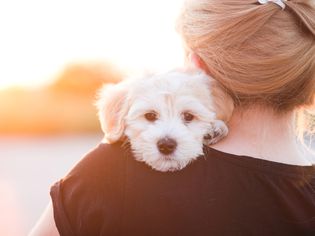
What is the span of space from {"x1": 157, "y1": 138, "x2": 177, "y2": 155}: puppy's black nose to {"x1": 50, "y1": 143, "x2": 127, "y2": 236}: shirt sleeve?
0.26m

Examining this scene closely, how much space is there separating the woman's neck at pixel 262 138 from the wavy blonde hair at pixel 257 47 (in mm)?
39

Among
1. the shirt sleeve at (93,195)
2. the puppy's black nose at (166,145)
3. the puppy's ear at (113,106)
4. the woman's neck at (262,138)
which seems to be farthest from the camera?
the puppy's ear at (113,106)

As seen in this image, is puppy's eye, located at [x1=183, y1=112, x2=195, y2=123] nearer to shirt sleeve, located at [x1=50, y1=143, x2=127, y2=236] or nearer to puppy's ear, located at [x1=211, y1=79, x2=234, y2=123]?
puppy's ear, located at [x1=211, y1=79, x2=234, y2=123]

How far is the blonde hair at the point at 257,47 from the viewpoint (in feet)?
7.86

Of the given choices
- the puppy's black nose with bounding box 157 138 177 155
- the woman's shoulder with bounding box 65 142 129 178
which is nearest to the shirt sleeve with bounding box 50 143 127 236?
the woman's shoulder with bounding box 65 142 129 178

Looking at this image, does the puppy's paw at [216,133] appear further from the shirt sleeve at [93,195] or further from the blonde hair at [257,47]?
the shirt sleeve at [93,195]

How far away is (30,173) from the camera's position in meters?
11.0

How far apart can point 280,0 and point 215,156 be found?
61 centimetres

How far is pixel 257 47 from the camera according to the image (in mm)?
2396

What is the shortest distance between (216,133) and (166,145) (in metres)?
0.22

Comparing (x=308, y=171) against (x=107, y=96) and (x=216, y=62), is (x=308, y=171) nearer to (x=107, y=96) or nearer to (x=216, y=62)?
(x=216, y=62)

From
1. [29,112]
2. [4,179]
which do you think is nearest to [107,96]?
[4,179]

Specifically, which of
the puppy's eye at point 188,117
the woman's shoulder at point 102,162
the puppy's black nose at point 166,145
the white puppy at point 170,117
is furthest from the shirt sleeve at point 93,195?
the puppy's eye at point 188,117

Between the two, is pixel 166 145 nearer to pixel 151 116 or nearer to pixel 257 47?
pixel 151 116
